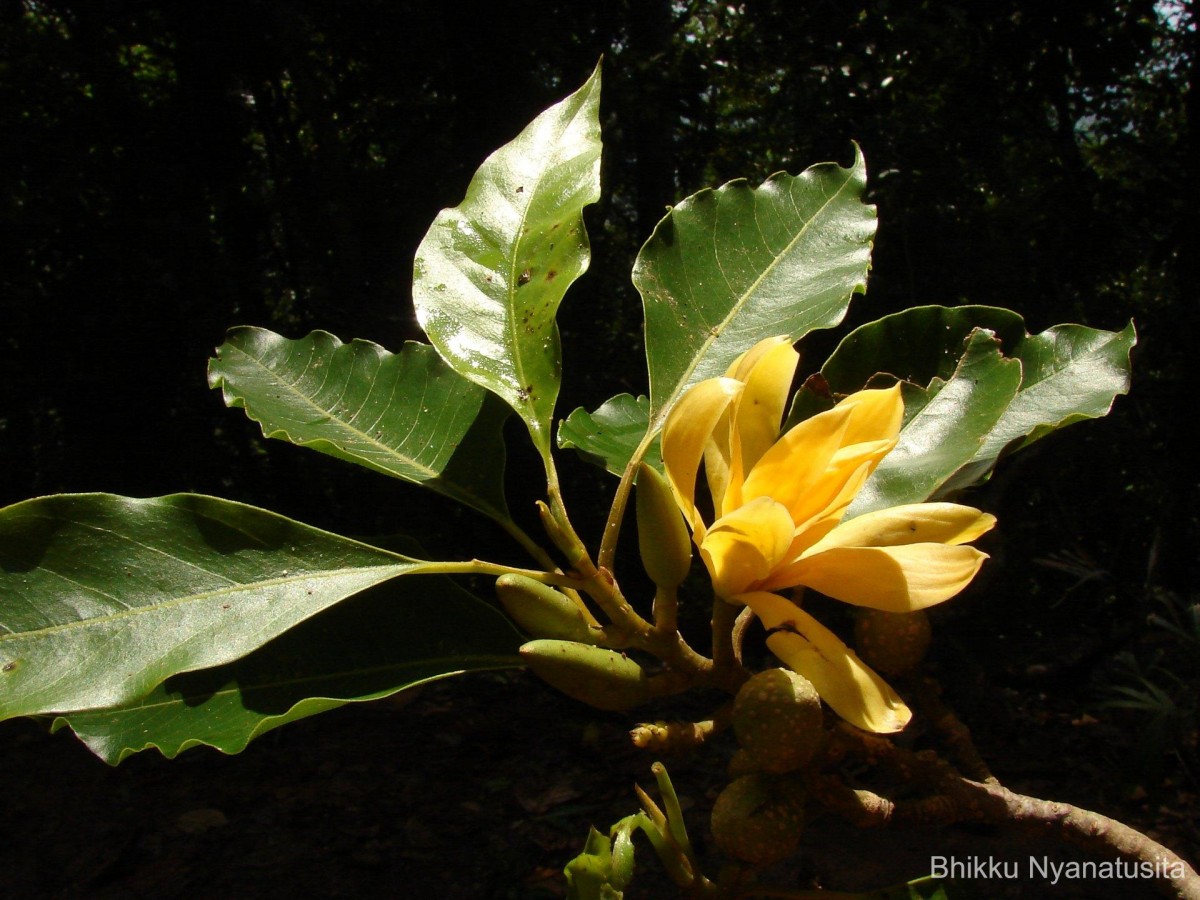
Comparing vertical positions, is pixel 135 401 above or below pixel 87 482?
above

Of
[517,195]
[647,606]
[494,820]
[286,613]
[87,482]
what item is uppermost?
[517,195]

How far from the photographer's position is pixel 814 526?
56 centimetres

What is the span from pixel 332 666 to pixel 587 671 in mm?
225

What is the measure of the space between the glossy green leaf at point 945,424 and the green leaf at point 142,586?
0.32 metres

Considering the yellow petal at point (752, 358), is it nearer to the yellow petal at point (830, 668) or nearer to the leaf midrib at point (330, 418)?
the yellow petal at point (830, 668)

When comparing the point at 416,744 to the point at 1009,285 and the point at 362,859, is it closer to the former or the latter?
the point at 362,859

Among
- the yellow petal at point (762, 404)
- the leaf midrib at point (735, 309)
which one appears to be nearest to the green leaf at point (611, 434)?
the leaf midrib at point (735, 309)

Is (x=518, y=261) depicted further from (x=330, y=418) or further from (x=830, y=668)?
(x=830, y=668)

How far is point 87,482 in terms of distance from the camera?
153 inches

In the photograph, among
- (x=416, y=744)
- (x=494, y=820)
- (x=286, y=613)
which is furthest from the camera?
(x=416, y=744)

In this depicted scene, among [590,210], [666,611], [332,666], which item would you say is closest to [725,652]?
[666,611]

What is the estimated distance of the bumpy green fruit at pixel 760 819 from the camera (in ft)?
1.90

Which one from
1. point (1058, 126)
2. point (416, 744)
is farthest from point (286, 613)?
point (1058, 126)

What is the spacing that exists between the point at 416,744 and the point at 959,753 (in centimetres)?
304
